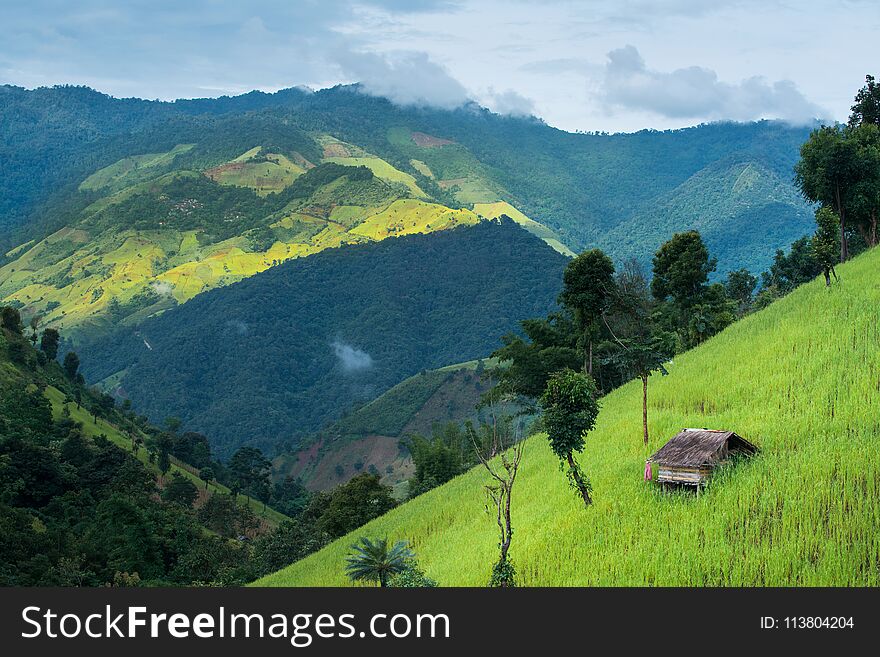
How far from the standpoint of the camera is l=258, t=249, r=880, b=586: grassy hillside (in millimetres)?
19594

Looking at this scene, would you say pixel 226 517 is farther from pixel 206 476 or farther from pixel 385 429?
pixel 385 429

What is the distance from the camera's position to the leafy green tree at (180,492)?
93.7 metres

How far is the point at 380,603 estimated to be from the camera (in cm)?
1608

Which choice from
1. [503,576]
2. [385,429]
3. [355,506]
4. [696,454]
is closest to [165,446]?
[355,506]

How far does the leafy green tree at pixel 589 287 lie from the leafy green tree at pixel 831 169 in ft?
54.9

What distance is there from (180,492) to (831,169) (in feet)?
251

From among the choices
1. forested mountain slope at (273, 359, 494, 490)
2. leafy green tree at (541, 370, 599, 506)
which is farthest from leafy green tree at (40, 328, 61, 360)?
leafy green tree at (541, 370, 599, 506)

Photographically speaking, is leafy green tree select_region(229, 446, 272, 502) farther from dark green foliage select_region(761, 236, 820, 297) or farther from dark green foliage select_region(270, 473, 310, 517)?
dark green foliage select_region(761, 236, 820, 297)

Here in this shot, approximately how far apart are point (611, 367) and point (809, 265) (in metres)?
36.7

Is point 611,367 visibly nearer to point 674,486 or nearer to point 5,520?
point 674,486

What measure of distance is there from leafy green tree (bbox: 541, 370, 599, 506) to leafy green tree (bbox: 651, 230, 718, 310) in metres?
42.7

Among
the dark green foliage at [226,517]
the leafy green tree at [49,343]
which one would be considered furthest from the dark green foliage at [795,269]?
the leafy green tree at [49,343]

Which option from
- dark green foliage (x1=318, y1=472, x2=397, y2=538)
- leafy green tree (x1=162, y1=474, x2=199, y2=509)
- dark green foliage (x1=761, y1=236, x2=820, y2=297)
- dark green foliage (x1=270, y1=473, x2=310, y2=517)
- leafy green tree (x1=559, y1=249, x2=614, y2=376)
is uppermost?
dark green foliage (x1=761, y1=236, x2=820, y2=297)

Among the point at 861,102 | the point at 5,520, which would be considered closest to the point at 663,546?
the point at 5,520
